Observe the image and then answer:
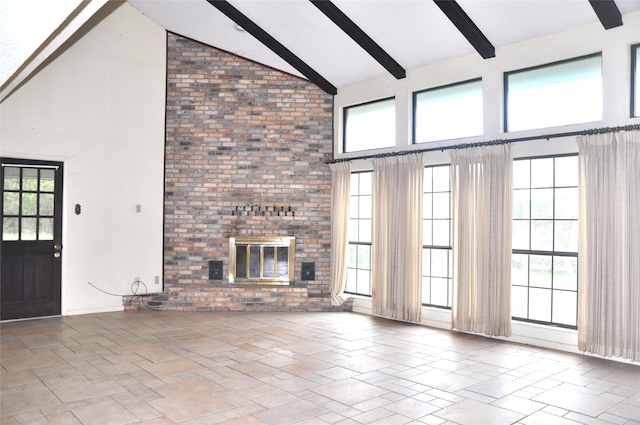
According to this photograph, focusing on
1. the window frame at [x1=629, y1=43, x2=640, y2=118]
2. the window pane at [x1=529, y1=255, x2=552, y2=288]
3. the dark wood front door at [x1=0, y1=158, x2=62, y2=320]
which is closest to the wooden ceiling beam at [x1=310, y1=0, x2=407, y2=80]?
the window frame at [x1=629, y1=43, x2=640, y2=118]

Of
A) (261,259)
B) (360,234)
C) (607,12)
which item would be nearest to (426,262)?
(360,234)

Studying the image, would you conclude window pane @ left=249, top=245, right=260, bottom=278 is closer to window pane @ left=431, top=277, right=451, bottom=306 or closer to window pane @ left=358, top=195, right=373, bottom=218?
window pane @ left=358, top=195, right=373, bottom=218

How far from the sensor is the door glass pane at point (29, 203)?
6941 mm

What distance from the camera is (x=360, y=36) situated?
6.55m

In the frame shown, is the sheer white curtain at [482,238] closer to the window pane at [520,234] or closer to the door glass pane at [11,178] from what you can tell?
the window pane at [520,234]

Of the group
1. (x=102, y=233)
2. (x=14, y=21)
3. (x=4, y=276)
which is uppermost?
(x=14, y=21)

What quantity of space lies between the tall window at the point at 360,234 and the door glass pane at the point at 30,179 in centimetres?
447

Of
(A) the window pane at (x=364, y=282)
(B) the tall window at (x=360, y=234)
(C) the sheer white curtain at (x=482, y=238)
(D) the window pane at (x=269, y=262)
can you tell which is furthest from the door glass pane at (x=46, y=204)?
(C) the sheer white curtain at (x=482, y=238)

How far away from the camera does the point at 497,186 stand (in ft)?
19.5

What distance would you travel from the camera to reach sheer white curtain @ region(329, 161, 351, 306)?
780cm

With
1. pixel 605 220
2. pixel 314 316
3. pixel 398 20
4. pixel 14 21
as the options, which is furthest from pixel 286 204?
pixel 14 21

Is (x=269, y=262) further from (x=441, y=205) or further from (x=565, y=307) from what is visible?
(x=565, y=307)

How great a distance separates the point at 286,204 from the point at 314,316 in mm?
1781

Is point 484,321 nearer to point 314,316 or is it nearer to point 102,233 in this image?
point 314,316
